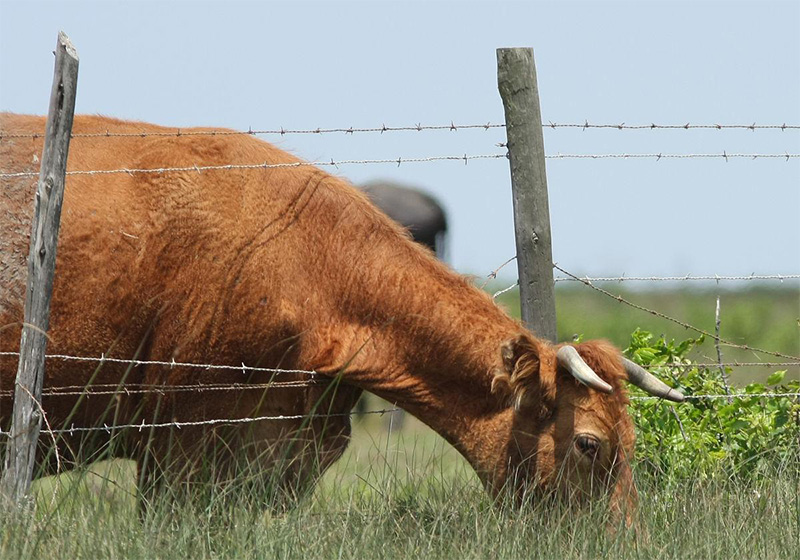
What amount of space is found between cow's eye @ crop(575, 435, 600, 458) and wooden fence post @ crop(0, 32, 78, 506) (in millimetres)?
2423

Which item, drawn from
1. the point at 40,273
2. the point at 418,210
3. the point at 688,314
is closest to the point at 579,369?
the point at 40,273

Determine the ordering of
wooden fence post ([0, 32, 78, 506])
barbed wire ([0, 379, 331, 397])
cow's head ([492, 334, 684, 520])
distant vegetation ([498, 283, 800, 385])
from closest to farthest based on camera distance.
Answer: wooden fence post ([0, 32, 78, 506]) < cow's head ([492, 334, 684, 520]) < barbed wire ([0, 379, 331, 397]) < distant vegetation ([498, 283, 800, 385])

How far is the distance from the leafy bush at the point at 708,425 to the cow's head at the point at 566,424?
0.66 metres

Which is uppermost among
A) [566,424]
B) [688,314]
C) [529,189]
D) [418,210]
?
[529,189]


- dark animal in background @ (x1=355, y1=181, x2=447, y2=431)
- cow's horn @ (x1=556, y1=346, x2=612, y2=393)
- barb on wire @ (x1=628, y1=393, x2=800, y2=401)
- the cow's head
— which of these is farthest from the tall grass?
dark animal in background @ (x1=355, y1=181, x2=447, y2=431)

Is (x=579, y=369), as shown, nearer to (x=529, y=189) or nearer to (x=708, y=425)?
(x=529, y=189)

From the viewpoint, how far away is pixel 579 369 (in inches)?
204

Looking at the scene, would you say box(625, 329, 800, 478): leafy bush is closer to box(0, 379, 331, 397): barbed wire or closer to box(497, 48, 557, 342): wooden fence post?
box(497, 48, 557, 342): wooden fence post

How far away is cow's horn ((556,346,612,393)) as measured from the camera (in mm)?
5156

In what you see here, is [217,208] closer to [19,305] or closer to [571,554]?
[19,305]

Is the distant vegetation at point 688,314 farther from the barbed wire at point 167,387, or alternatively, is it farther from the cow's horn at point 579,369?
the barbed wire at point 167,387

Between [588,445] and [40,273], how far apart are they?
259 cm

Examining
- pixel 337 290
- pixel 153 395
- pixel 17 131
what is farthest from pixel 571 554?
pixel 17 131

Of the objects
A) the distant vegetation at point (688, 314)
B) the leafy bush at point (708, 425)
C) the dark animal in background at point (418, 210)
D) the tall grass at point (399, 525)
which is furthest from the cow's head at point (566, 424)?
the distant vegetation at point (688, 314)
